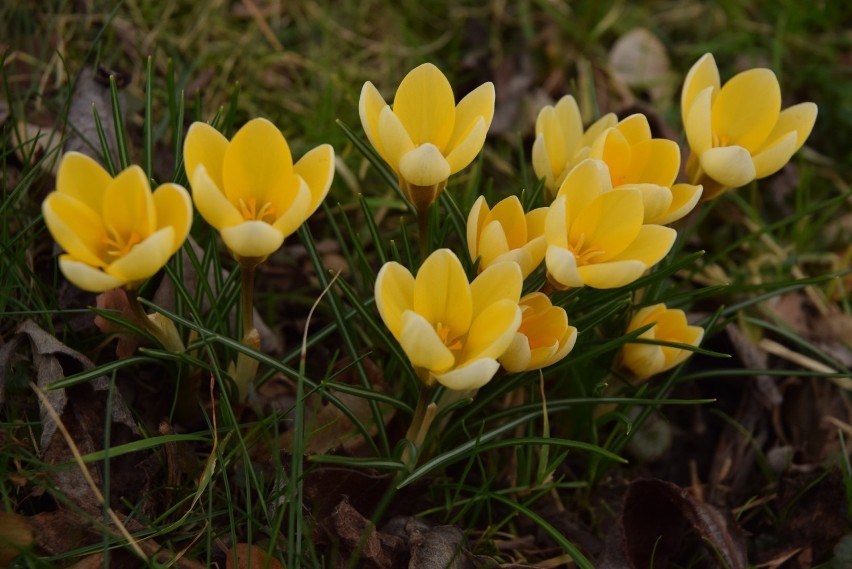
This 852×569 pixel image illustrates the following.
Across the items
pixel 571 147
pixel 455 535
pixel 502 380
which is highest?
pixel 571 147

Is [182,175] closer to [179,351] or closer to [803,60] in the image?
[179,351]

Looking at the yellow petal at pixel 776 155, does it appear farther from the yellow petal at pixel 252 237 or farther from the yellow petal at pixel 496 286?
the yellow petal at pixel 252 237

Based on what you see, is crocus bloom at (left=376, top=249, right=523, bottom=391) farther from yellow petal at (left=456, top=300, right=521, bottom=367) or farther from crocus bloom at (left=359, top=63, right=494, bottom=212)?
crocus bloom at (left=359, top=63, right=494, bottom=212)

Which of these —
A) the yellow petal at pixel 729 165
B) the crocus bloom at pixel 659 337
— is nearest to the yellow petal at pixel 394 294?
the crocus bloom at pixel 659 337

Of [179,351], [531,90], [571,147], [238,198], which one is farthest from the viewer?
[531,90]

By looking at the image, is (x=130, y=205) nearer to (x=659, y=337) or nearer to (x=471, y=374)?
(x=471, y=374)

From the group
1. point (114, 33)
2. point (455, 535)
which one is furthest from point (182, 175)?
point (114, 33)

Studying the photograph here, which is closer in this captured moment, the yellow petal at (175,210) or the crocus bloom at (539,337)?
the yellow petal at (175,210)
